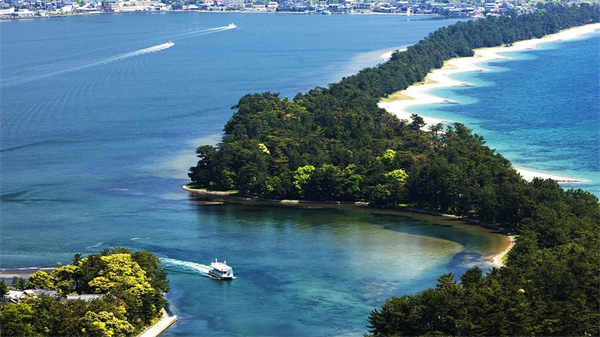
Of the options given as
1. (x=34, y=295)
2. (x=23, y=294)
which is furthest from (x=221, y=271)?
(x=23, y=294)

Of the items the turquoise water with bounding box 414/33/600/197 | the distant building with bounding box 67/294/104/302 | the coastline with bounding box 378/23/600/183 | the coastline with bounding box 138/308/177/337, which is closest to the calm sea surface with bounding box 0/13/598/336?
the coastline with bounding box 138/308/177/337

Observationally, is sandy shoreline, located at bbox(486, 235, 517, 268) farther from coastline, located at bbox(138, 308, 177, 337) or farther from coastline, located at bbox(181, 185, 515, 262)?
coastline, located at bbox(138, 308, 177, 337)

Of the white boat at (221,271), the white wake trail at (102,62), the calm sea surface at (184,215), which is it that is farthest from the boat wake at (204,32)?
the white boat at (221,271)

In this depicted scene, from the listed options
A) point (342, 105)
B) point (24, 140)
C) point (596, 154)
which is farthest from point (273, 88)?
point (596, 154)

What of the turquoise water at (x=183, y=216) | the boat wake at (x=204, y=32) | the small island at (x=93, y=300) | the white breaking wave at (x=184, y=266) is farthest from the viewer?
the boat wake at (x=204, y=32)

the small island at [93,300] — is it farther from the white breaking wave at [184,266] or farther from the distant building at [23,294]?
the white breaking wave at [184,266]

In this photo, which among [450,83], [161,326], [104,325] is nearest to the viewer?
[104,325]

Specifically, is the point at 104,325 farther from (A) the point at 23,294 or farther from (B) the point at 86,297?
(A) the point at 23,294

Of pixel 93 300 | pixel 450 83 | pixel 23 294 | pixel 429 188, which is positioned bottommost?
pixel 450 83
